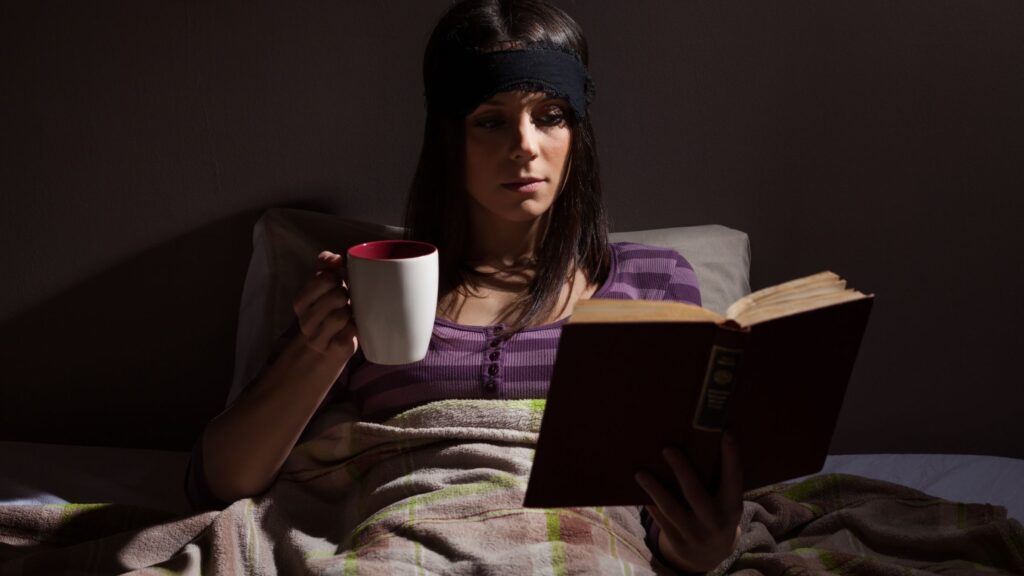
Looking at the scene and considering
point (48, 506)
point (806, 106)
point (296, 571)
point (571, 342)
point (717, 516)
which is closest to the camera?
point (571, 342)

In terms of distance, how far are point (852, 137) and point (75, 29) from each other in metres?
1.29

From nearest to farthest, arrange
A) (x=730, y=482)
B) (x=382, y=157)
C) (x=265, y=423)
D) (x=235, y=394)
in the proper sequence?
(x=730, y=482) < (x=265, y=423) < (x=235, y=394) < (x=382, y=157)

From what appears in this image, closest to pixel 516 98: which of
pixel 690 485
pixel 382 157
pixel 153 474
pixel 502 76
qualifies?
pixel 502 76

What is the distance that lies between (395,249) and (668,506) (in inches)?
15.5

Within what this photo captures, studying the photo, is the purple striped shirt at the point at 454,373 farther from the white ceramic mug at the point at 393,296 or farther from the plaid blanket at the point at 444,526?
the white ceramic mug at the point at 393,296

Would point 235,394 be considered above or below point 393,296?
below

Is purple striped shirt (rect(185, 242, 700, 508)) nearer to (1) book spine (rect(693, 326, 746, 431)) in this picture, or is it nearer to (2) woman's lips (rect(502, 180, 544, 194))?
(2) woman's lips (rect(502, 180, 544, 194))

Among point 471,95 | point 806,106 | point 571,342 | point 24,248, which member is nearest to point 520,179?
point 471,95

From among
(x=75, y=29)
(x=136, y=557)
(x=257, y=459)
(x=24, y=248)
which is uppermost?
(x=75, y=29)

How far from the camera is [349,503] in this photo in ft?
4.44

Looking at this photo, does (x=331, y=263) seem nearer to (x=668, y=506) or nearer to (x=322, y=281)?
(x=322, y=281)

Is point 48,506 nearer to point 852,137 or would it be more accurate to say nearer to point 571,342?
point 571,342

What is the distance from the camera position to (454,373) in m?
1.36

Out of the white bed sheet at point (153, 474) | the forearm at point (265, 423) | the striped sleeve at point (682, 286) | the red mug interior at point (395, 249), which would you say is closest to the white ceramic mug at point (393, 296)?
the red mug interior at point (395, 249)
